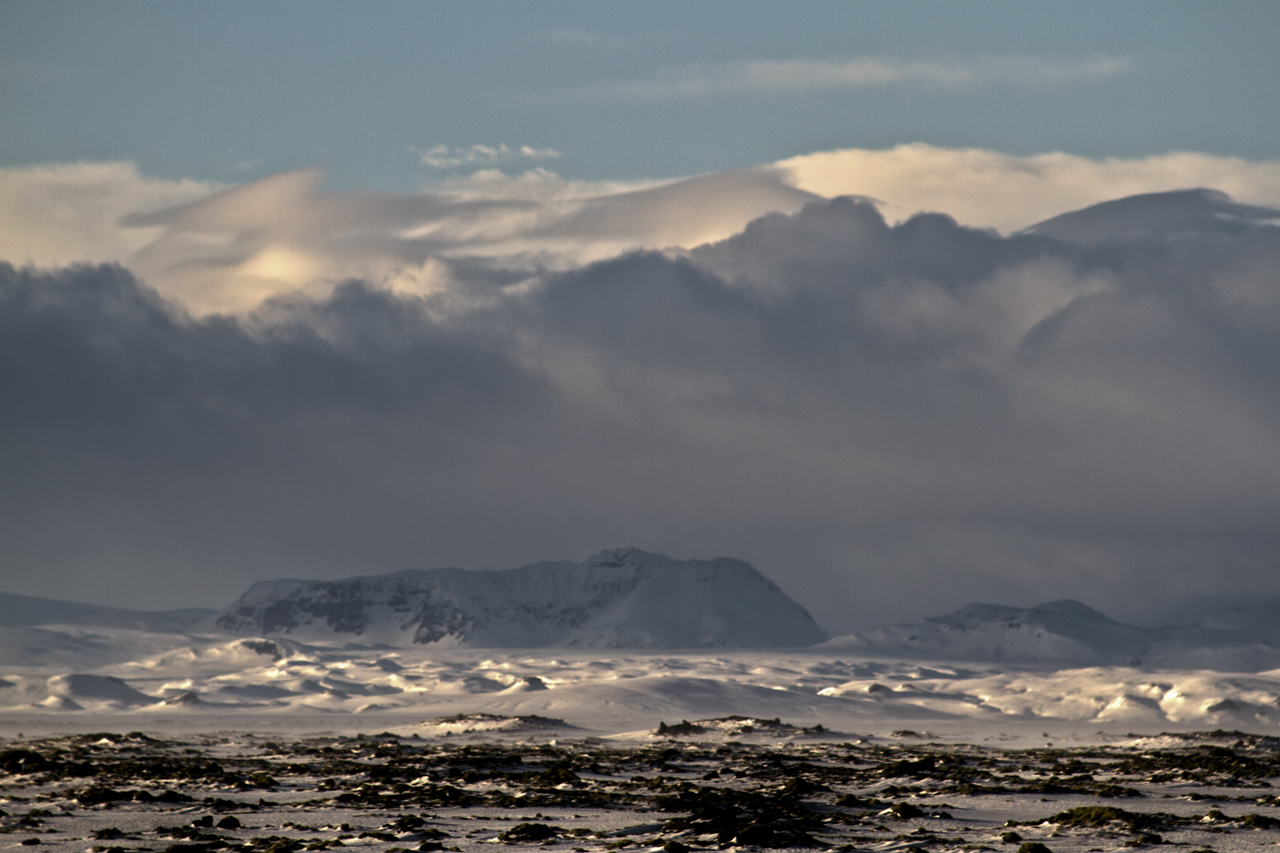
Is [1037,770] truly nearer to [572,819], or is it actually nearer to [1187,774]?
[1187,774]

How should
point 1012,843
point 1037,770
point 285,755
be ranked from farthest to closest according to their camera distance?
point 285,755, point 1037,770, point 1012,843

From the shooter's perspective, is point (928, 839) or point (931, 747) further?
point (931, 747)

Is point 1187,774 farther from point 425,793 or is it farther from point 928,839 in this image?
point 425,793

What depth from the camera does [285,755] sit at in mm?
117375

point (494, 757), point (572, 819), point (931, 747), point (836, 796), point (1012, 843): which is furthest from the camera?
point (931, 747)

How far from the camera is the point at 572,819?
6334 cm

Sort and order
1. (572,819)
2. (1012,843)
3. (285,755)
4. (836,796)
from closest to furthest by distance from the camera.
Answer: (1012,843) < (572,819) < (836,796) < (285,755)

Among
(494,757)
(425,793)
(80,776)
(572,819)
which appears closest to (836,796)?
(572,819)

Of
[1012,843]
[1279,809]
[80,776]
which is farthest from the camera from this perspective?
[80,776]

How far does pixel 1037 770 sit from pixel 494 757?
40.0 meters

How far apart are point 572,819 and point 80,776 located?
41329mm

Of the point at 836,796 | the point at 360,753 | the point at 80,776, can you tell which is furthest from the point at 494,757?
the point at 836,796

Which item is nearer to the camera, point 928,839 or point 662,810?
point 928,839

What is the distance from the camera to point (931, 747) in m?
140
